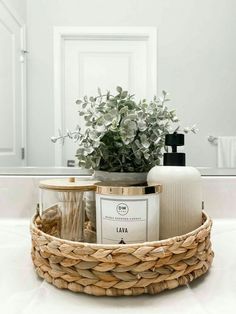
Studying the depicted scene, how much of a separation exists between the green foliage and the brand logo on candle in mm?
122

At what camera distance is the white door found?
0.78 metres

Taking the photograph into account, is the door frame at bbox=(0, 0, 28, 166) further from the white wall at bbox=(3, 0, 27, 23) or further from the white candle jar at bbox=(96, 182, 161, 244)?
the white candle jar at bbox=(96, 182, 161, 244)

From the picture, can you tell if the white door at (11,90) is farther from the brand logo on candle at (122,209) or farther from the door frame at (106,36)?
the brand logo on candle at (122,209)

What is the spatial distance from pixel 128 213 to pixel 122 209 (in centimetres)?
1

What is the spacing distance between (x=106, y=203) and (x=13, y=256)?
233 millimetres

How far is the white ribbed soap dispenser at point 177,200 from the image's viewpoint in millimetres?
461

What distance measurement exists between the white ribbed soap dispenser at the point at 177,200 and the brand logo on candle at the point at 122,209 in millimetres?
89

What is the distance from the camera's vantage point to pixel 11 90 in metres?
0.79

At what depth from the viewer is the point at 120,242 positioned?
1.32 ft

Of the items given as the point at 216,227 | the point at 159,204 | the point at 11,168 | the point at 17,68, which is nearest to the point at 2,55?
the point at 17,68

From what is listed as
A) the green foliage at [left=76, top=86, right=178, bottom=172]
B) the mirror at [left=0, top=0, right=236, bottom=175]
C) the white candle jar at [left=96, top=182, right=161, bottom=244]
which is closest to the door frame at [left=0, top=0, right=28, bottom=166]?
the mirror at [left=0, top=0, right=236, bottom=175]

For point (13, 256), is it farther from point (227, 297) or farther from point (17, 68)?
point (17, 68)

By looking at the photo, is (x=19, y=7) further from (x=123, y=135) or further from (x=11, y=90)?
(x=123, y=135)

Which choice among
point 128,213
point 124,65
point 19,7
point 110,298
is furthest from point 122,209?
point 19,7
